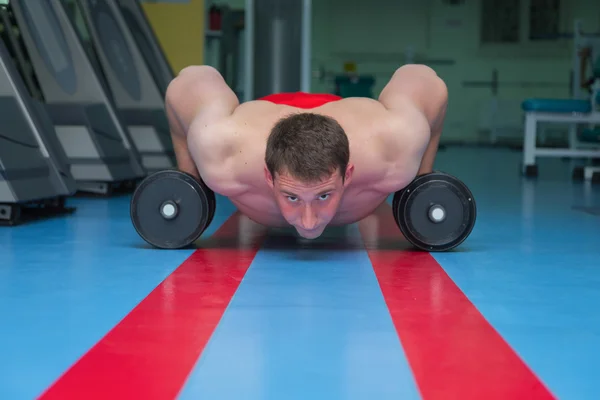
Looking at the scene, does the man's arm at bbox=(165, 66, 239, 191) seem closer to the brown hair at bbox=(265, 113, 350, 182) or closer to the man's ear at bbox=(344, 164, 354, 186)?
the brown hair at bbox=(265, 113, 350, 182)

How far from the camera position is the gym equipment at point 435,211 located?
3387 mm

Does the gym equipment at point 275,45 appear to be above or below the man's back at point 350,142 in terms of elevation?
above

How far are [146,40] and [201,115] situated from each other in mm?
4986

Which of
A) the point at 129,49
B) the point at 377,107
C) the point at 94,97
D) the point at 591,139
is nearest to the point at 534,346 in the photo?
the point at 377,107

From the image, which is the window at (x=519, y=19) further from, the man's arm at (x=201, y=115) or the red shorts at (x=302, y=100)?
the man's arm at (x=201, y=115)

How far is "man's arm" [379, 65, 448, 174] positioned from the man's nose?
0.75m

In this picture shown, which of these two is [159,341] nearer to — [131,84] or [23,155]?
[23,155]

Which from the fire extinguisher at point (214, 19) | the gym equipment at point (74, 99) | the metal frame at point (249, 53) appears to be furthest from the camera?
the fire extinguisher at point (214, 19)

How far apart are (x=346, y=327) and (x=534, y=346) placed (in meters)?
0.51

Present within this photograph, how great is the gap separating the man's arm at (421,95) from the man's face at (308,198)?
674 mm

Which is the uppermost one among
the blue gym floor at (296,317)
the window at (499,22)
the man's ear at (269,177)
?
the window at (499,22)

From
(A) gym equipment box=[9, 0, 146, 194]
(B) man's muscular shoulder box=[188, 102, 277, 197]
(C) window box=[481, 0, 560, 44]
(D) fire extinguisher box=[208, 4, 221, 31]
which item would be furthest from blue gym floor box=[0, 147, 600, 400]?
(C) window box=[481, 0, 560, 44]

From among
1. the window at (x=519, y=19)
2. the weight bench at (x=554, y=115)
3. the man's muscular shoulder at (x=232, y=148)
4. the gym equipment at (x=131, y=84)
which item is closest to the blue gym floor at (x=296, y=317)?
the man's muscular shoulder at (x=232, y=148)

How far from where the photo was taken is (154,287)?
8.97 ft
